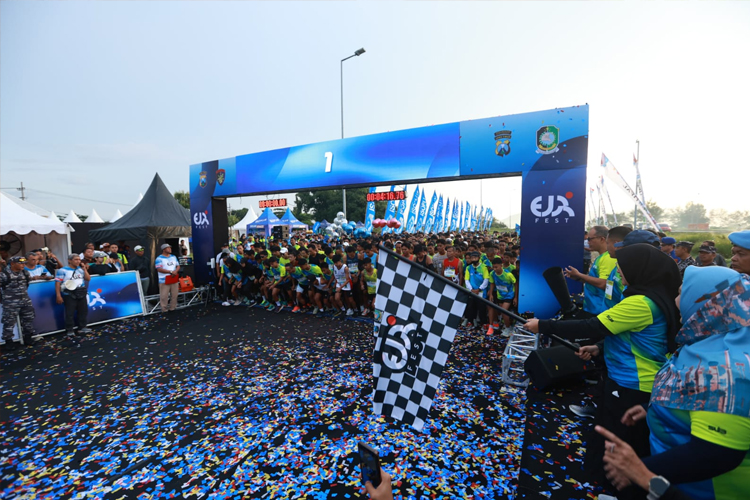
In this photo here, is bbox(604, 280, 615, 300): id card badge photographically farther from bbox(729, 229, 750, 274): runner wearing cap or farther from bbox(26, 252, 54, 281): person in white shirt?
bbox(26, 252, 54, 281): person in white shirt

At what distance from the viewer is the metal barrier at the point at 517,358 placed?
4738 mm

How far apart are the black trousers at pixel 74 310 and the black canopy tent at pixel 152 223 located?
4.60m

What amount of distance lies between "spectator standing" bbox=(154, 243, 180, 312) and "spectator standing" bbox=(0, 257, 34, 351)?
2811 mm

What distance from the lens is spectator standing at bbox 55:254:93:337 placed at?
24.6ft

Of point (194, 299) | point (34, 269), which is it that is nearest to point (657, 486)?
point (34, 269)

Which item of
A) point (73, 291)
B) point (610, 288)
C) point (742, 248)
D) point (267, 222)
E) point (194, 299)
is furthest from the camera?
point (267, 222)

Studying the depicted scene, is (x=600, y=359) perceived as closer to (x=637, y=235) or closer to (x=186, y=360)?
(x=637, y=235)

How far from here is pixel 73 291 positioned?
25.0ft

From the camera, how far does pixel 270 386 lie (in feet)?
15.8

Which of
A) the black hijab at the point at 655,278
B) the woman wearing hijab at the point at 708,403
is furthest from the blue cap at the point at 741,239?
the woman wearing hijab at the point at 708,403

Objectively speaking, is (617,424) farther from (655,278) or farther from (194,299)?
(194,299)

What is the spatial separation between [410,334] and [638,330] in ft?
4.97

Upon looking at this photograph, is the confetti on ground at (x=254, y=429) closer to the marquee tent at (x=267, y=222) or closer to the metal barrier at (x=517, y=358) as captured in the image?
the metal barrier at (x=517, y=358)

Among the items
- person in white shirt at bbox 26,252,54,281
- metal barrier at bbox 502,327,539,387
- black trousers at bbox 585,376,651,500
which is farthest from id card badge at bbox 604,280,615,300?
person in white shirt at bbox 26,252,54,281
